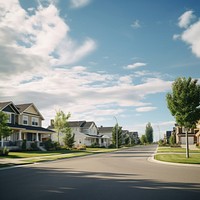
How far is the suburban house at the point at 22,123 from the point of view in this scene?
43.4 m

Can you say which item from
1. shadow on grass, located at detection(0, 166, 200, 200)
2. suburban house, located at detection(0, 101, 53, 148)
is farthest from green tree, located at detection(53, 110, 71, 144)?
shadow on grass, located at detection(0, 166, 200, 200)

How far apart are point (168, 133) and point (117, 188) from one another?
524 ft

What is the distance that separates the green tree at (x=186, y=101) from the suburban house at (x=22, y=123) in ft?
82.8

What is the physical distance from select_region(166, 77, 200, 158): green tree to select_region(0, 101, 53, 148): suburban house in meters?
25.2

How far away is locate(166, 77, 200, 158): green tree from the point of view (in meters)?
25.6

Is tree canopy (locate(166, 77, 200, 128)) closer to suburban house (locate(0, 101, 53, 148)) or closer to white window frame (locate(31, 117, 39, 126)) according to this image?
suburban house (locate(0, 101, 53, 148))

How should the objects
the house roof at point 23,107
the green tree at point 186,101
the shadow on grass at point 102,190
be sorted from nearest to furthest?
the shadow on grass at point 102,190 < the green tree at point 186,101 < the house roof at point 23,107

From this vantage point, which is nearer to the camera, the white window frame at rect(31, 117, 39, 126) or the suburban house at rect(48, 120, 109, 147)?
the white window frame at rect(31, 117, 39, 126)

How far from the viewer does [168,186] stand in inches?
440

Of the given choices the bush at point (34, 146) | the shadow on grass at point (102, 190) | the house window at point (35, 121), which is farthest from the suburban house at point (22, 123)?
the shadow on grass at point (102, 190)

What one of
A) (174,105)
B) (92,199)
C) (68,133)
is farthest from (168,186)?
(68,133)

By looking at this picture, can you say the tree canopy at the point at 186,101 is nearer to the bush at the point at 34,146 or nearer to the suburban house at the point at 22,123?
the suburban house at the point at 22,123

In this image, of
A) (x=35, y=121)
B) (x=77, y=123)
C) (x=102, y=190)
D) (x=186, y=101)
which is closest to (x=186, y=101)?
(x=186, y=101)

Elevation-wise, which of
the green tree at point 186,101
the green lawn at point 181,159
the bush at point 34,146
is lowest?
the bush at point 34,146
